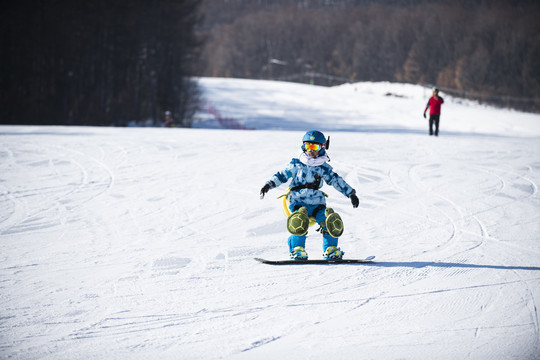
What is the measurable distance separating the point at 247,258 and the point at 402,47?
66.1 meters

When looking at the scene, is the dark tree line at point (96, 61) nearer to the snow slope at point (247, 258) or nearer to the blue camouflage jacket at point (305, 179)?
the snow slope at point (247, 258)

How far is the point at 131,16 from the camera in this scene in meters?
31.9

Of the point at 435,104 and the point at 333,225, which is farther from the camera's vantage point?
the point at 435,104

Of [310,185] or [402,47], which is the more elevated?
[402,47]

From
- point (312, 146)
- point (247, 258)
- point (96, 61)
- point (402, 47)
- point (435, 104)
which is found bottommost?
point (247, 258)

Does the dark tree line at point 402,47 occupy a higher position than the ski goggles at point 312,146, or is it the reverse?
the dark tree line at point 402,47

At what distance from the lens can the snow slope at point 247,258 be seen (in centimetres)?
390

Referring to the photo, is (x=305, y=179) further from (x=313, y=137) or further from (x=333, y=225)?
(x=333, y=225)

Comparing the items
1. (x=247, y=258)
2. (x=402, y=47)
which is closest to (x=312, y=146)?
(x=247, y=258)

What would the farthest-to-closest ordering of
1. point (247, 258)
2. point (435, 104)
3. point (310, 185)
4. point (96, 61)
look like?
1. point (96, 61)
2. point (435, 104)
3. point (247, 258)
4. point (310, 185)

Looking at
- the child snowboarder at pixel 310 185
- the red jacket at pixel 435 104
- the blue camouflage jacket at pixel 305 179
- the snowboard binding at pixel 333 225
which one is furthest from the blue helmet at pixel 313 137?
the red jacket at pixel 435 104

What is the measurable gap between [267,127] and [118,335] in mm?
28268

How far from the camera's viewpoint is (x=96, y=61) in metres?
33.0

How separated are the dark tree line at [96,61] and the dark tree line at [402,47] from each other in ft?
10.0
